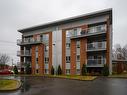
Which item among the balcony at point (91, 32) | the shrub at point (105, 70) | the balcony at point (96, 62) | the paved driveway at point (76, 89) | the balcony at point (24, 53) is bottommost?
the paved driveway at point (76, 89)

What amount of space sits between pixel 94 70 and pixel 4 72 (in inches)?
949

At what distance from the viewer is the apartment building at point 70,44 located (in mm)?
30898

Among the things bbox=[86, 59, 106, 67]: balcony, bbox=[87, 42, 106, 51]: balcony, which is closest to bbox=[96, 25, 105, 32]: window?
bbox=[87, 42, 106, 51]: balcony

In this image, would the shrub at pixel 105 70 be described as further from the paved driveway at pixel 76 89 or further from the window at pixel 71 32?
the paved driveway at pixel 76 89

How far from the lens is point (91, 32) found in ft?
103

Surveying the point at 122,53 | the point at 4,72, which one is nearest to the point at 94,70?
the point at 4,72

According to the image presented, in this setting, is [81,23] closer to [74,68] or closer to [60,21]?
[60,21]

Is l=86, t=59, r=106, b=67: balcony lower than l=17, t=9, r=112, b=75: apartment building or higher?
lower

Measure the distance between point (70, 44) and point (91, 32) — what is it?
5.74 meters

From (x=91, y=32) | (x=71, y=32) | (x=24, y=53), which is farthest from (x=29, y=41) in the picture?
(x=91, y=32)

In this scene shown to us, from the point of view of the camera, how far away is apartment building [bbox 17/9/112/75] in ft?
101

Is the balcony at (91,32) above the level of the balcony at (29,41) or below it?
above

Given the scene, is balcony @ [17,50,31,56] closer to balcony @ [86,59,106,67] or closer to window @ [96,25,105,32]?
balcony @ [86,59,106,67]

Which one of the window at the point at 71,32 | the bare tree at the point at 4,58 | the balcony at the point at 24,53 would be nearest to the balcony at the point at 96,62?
the window at the point at 71,32
